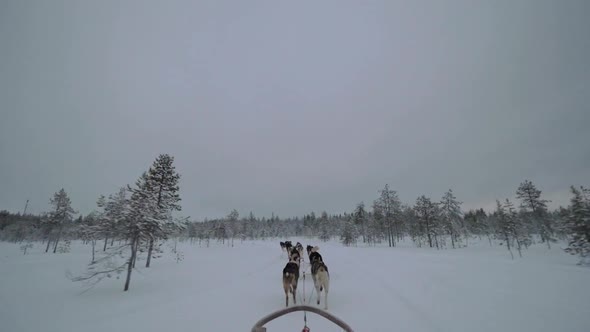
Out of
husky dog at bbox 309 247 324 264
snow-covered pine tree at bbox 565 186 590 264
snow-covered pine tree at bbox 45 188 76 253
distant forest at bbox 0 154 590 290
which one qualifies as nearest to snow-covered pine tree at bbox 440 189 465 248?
distant forest at bbox 0 154 590 290

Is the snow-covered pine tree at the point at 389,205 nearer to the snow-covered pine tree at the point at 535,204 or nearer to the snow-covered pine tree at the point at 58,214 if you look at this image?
the snow-covered pine tree at the point at 535,204

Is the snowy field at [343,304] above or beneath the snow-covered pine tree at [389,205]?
beneath

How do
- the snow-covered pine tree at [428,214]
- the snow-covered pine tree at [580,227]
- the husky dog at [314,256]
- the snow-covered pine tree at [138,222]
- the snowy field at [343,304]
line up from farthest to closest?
the snow-covered pine tree at [428,214]
the snow-covered pine tree at [580,227]
the snow-covered pine tree at [138,222]
the husky dog at [314,256]
the snowy field at [343,304]

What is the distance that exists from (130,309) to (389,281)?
1374 centimetres

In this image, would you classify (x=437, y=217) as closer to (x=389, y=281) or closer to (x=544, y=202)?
→ (x=544, y=202)

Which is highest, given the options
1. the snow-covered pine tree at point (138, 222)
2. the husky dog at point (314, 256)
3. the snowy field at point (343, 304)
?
the snow-covered pine tree at point (138, 222)

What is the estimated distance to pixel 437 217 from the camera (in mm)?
53906

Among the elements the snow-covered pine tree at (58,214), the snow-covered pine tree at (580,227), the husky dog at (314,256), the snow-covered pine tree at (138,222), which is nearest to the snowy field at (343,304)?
the husky dog at (314,256)

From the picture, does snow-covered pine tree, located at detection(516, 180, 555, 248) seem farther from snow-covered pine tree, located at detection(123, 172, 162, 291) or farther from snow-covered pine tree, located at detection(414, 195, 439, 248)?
snow-covered pine tree, located at detection(123, 172, 162, 291)

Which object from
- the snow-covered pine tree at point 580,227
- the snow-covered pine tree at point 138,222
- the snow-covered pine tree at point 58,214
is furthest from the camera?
the snow-covered pine tree at point 58,214

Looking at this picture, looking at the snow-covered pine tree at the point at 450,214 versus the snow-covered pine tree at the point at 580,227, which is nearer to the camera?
the snow-covered pine tree at the point at 580,227

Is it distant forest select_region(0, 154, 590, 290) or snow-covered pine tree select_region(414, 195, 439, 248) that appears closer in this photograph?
distant forest select_region(0, 154, 590, 290)

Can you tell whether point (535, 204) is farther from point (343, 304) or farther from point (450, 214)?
point (343, 304)

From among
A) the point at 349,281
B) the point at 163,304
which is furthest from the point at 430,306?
the point at 163,304
